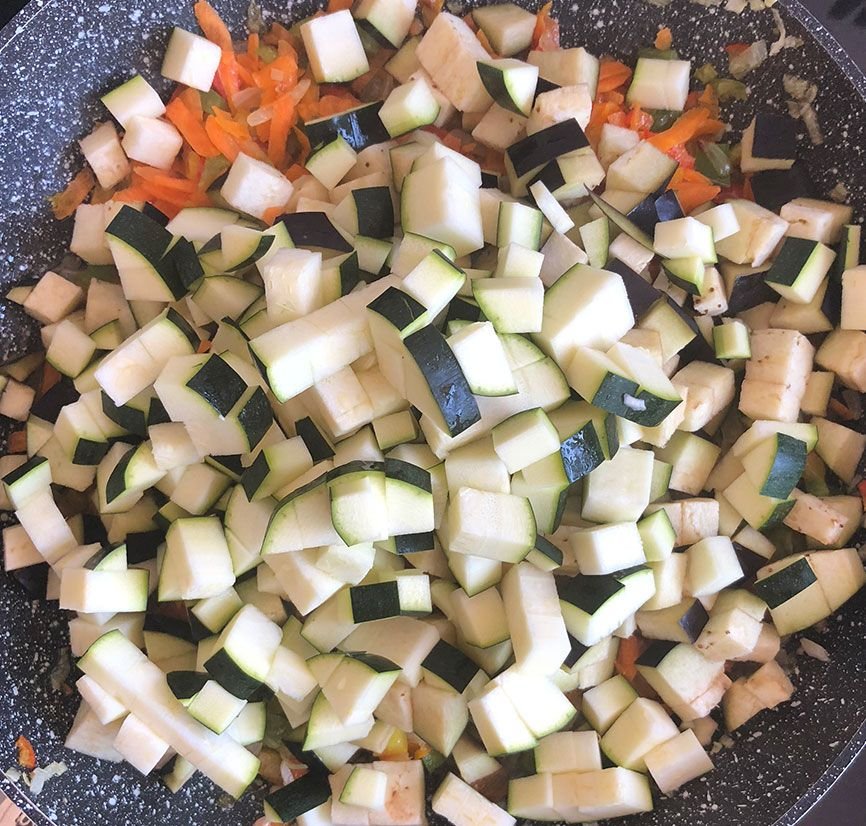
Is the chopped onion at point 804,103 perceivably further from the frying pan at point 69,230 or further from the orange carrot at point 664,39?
the orange carrot at point 664,39

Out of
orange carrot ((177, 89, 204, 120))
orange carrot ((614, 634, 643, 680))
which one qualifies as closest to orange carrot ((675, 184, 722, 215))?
orange carrot ((614, 634, 643, 680))

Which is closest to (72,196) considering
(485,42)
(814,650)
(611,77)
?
(485,42)

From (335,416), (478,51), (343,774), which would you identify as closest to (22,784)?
(343,774)

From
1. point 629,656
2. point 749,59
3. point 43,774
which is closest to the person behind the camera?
point 43,774

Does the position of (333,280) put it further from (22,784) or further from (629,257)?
(22,784)

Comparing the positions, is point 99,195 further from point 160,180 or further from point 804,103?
point 804,103

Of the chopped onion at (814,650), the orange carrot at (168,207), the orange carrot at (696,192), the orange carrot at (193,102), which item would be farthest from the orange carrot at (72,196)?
the chopped onion at (814,650)

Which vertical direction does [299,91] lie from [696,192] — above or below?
above
